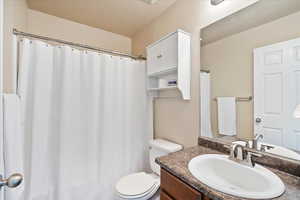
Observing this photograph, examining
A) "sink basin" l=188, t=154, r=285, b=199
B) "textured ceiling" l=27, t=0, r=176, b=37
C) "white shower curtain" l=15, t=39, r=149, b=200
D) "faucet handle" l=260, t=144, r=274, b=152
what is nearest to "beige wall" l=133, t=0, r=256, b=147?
"textured ceiling" l=27, t=0, r=176, b=37

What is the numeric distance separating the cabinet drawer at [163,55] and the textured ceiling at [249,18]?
0.28 meters

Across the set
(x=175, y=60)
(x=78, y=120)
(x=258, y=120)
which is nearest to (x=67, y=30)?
(x=78, y=120)

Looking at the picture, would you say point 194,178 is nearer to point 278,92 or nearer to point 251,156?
point 251,156

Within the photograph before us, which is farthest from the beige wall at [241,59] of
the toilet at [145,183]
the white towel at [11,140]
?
the white towel at [11,140]

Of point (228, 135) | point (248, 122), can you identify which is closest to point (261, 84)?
point (248, 122)

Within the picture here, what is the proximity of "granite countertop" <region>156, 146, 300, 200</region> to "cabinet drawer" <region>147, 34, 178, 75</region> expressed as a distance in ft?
2.77

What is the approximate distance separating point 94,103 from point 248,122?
4.73ft

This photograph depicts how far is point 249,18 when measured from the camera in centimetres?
104

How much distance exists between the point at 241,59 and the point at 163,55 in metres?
0.75

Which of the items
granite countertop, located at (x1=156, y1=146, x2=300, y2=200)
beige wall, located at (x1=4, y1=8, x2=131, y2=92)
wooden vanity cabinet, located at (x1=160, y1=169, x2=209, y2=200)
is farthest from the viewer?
beige wall, located at (x1=4, y1=8, x2=131, y2=92)

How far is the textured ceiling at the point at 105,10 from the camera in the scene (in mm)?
1666

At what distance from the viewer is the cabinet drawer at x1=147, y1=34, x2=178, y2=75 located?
1420 mm

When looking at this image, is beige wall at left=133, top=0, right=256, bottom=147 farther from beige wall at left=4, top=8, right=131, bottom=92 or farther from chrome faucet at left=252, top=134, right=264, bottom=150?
beige wall at left=4, top=8, right=131, bottom=92

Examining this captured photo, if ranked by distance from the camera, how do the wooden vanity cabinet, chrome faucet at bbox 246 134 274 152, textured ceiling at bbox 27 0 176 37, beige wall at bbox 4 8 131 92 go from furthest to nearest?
beige wall at bbox 4 8 131 92
textured ceiling at bbox 27 0 176 37
chrome faucet at bbox 246 134 274 152
the wooden vanity cabinet
